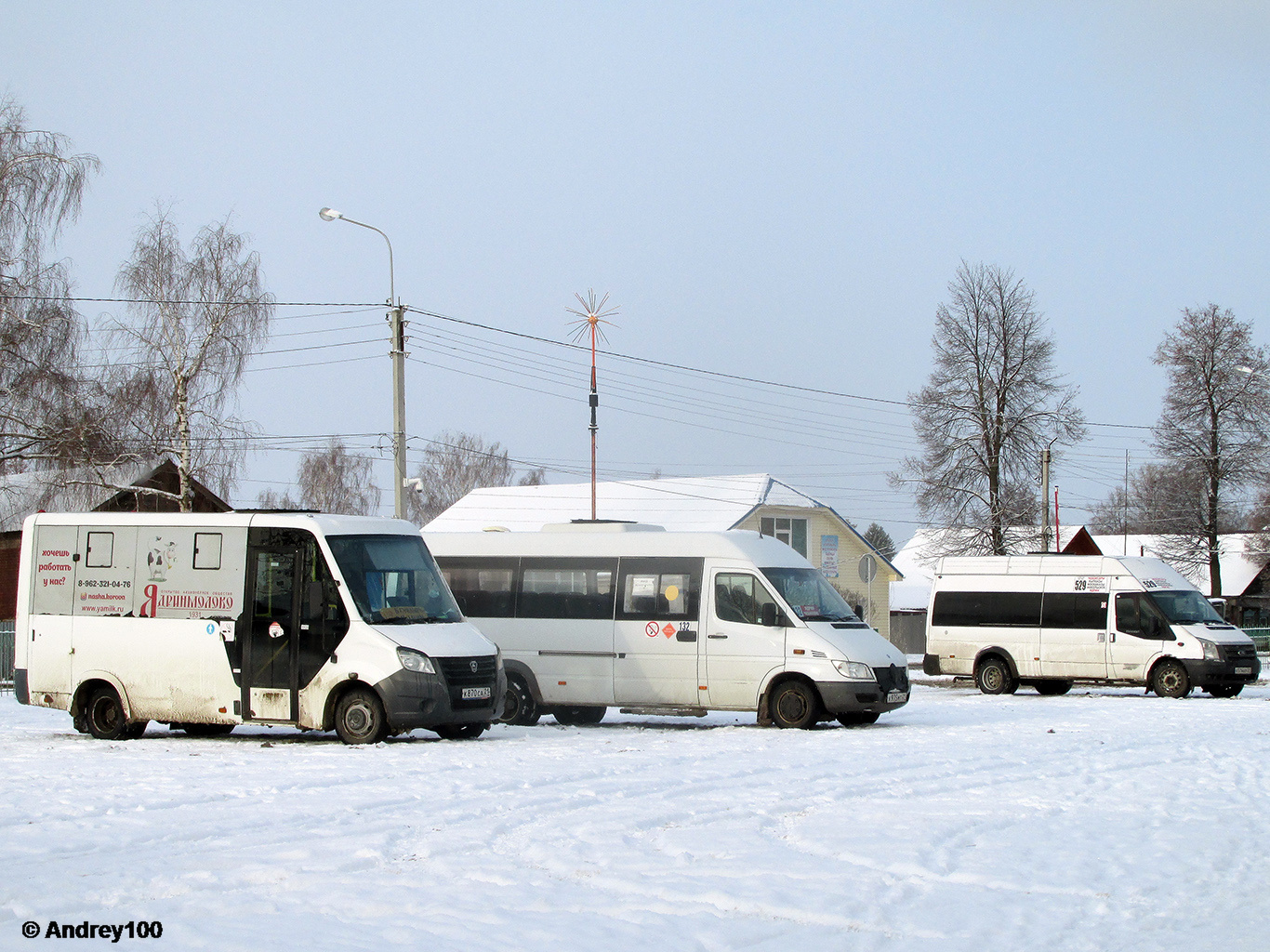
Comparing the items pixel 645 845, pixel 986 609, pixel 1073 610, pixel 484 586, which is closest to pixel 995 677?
pixel 986 609

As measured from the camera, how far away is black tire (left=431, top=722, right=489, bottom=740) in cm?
1639

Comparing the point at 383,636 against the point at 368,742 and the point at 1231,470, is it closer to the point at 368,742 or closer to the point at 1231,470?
the point at 368,742

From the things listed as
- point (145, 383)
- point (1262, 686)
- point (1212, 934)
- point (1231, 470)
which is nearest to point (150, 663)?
point (1212, 934)

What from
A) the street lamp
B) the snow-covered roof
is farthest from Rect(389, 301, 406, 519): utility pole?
the snow-covered roof

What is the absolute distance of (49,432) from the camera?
31.2m

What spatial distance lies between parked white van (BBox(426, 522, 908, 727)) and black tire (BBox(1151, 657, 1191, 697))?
9629 millimetres

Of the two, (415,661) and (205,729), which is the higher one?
(415,661)

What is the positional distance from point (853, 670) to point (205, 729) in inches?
322

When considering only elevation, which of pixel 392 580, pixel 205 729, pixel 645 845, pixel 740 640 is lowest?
pixel 205 729

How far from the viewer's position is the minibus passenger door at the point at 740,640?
18031 mm

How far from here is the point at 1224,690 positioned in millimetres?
26469

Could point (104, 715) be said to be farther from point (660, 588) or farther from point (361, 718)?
point (660, 588)

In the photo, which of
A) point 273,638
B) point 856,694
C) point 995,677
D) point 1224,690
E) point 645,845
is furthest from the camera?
point 995,677

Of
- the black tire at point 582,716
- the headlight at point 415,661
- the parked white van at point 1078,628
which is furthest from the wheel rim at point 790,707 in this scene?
the parked white van at point 1078,628
